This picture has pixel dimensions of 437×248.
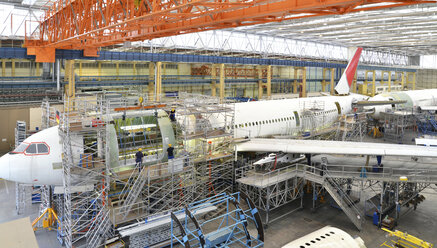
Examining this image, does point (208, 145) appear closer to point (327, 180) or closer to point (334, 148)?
point (327, 180)

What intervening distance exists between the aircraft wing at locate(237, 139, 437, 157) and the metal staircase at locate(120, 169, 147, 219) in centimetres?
770

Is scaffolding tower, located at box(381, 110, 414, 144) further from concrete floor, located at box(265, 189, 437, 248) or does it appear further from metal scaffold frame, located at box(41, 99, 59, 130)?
metal scaffold frame, located at box(41, 99, 59, 130)

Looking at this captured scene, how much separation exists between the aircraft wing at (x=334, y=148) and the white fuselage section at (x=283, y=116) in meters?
1.44

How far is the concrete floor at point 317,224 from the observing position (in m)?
19.0

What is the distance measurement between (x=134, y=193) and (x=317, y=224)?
11074 millimetres

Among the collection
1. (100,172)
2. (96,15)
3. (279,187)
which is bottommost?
(279,187)

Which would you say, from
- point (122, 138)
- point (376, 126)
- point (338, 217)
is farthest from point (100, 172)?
point (376, 126)

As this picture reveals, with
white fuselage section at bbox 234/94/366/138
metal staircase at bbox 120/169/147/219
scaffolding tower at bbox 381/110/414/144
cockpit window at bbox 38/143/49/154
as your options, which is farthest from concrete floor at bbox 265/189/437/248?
scaffolding tower at bbox 381/110/414/144

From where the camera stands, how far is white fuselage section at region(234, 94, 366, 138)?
88.3 feet

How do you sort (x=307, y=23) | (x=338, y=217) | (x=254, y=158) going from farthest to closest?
(x=307, y=23)
(x=254, y=158)
(x=338, y=217)

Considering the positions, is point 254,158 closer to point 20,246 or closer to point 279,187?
point 279,187

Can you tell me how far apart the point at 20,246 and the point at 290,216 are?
1795cm

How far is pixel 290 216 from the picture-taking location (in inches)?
862

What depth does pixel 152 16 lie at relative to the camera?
16484mm
